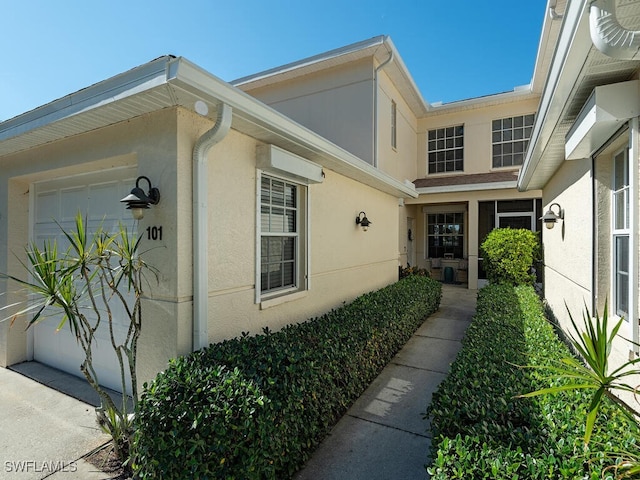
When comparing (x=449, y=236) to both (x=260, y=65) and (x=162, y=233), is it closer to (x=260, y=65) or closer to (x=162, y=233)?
(x=260, y=65)

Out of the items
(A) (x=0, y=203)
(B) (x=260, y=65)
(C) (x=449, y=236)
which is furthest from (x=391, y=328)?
(C) (x=449, y=236)

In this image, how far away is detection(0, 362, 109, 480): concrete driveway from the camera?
2.83 meters

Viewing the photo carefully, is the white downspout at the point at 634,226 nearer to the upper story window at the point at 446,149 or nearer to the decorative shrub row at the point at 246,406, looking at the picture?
the decorative shrub row at the point at 246,406

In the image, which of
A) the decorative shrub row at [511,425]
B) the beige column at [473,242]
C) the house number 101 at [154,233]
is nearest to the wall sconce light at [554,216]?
the decorative shrub row at [511,425]

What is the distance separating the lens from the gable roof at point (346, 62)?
322 inches

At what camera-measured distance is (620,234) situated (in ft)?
9.62

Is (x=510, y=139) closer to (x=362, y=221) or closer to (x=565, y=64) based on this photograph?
(x=362, y=221)

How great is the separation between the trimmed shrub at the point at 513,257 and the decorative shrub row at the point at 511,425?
6.09m

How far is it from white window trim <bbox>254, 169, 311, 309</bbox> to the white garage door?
1.50m

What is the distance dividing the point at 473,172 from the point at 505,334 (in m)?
10.1

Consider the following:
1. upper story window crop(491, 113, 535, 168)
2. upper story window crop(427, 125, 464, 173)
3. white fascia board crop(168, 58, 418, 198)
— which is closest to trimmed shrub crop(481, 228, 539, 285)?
upper story window crop(491, 113, 535, 168)

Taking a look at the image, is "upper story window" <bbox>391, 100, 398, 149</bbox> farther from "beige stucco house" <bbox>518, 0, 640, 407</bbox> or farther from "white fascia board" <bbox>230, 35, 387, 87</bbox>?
"beige stucco house" <bbox>518, 0, 640, 407</bbox>

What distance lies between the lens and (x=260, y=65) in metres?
9.84

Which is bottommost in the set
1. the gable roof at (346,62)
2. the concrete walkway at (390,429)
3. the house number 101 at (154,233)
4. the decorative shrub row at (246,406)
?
the concrete walkway at (390,429)
